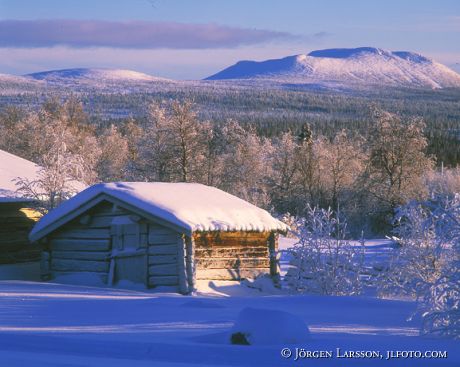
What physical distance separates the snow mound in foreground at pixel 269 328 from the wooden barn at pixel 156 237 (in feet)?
29.7

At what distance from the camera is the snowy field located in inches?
370

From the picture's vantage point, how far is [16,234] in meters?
24.2

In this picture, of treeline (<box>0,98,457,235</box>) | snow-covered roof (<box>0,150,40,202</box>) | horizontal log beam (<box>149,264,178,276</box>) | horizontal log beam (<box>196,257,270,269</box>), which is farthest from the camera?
treeline (<box>0,98,457,235</box>)

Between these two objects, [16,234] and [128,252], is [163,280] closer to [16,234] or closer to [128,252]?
[128,252]

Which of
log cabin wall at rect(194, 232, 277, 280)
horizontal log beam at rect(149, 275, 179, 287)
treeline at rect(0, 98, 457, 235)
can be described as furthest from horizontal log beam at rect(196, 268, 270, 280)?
treeline at rect(0, 98, 457, 235)

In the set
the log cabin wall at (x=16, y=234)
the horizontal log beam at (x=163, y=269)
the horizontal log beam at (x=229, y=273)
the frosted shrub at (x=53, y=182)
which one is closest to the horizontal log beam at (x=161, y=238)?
the horizontal log beam at (x=163, y=269)

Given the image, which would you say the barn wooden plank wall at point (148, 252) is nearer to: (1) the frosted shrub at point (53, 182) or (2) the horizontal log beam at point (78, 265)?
(2) the horizontal log beam at point (78, 265)

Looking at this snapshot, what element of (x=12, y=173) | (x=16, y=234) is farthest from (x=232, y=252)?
(x=12, y=173)

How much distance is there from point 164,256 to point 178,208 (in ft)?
4.12

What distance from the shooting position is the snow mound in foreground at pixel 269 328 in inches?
404

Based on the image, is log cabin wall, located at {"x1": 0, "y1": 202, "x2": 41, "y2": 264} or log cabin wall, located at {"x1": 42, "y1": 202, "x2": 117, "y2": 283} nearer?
log cabin wall, located at {"x1": 42, "y1": 202, "x2": 117, "y2": 283}

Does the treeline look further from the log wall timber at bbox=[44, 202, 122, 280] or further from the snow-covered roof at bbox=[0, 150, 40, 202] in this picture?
the log wall timber at bbox=[44, 202, 122, 280]

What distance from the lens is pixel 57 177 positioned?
85.4 ft

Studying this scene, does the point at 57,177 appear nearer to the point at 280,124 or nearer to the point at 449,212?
the point at 449,212
